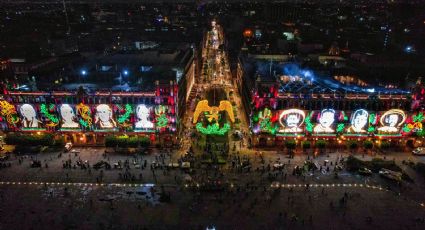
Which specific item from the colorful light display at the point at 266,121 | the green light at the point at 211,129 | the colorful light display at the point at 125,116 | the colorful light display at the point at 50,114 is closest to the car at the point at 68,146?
the colorful light display at the point at 50,114

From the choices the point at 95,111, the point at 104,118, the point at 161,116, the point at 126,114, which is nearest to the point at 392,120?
the point at 161,116

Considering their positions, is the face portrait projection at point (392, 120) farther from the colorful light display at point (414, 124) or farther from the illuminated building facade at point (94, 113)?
the illuminated building facade at point (94, 113)

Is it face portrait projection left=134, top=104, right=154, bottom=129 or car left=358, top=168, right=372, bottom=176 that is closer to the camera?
car left=358, top=168, right=372, bottom=176

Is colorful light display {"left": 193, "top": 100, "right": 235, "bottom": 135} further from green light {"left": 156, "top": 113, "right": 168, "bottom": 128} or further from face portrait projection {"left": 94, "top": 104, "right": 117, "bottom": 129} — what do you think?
face portrait projection {"left": 94, "top": 104, "right": 117, "bottom": 129}

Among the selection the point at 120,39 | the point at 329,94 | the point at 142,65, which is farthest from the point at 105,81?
the point at 120,39

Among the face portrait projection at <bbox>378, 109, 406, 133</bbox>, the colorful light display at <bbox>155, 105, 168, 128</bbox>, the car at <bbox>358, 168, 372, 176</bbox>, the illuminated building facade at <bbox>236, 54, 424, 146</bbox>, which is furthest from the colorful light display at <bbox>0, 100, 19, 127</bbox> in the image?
the face portrait projection at <bbox>378, 109, 406, 133</bbox>

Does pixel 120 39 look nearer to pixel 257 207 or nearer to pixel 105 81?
pixel 105 81

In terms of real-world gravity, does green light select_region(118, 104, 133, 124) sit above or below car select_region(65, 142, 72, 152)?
above
